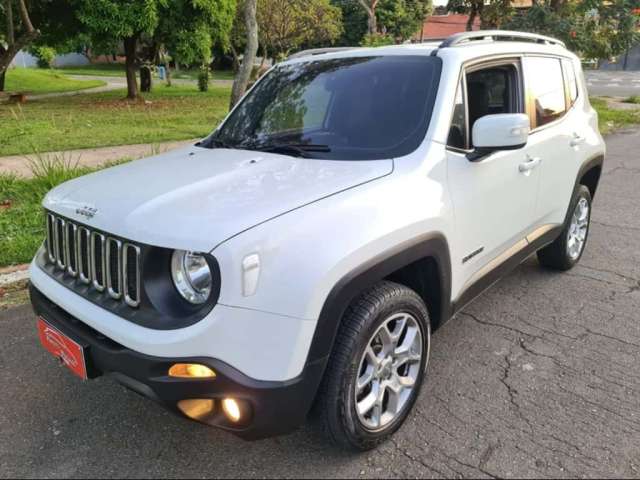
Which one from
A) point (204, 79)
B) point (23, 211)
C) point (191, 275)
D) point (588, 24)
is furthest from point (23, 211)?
point (204, 79)

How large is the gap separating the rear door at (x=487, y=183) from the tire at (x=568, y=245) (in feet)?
2.92

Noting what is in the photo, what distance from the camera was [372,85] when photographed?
323 centimetres

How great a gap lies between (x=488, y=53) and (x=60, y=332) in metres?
2.69

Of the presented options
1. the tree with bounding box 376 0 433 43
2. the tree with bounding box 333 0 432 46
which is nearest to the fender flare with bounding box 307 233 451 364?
the tree with bounding box 333 0 432 46

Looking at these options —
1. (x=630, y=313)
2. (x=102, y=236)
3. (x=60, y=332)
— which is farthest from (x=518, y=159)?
(x=60, y=332)

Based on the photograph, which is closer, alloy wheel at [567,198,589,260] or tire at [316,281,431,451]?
tire at [316,281,431,451]

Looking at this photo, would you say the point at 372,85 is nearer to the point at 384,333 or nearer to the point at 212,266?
the point at 384,333

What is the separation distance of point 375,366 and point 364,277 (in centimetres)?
47

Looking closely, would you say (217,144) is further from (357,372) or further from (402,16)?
(402,16)

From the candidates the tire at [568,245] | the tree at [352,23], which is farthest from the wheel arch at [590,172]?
the tree at [352,23]

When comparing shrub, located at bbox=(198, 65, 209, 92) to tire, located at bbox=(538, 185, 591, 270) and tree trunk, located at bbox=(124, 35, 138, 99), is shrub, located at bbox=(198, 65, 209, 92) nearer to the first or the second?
tree trunk, located at bbox=(124, 35, 138, 99)

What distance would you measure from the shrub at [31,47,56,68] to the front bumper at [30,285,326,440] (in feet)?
108

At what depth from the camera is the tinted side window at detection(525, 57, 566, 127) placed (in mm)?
3723

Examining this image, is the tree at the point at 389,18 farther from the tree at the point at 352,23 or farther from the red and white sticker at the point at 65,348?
the red and white sticker at the point at 65,348
